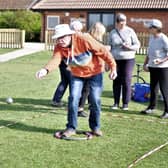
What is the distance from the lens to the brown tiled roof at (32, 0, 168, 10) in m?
30.0

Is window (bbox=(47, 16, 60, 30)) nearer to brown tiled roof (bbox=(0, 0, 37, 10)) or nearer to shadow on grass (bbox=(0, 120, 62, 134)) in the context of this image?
brown tiled roof (bbox=(0, 0, 37, 10))

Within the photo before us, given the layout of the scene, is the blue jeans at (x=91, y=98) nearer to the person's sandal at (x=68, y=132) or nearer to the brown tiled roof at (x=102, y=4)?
the person's sandal at (x=68, y=132)

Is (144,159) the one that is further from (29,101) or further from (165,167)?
(29,101)

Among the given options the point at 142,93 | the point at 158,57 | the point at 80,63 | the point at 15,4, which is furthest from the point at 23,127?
the point at 15,4

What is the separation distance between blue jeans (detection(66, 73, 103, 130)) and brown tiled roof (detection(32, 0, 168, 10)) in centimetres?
2384

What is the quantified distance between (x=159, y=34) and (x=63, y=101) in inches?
107

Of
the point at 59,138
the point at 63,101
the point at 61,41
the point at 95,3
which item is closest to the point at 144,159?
the point at 59,138

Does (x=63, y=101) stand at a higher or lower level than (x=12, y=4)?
lower

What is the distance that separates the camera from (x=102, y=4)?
31516 mm

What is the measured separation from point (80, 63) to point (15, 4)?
118ft

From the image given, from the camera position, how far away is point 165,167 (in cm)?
536

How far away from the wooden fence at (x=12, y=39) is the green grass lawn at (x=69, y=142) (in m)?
15.2

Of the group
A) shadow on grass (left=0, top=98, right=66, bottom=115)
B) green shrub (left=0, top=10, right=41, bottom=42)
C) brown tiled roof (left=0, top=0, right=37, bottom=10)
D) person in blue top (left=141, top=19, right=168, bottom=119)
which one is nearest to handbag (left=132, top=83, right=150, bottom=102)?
person in blue top (left=141, top=19, right=168, bottom=119)

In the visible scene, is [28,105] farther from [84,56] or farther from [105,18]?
[105,18]
